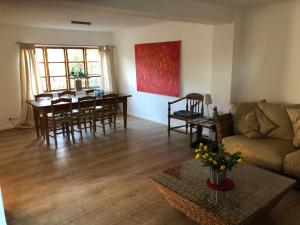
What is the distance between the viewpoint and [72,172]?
11.2 feet

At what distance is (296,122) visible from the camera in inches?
124

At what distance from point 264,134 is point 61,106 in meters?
3.48

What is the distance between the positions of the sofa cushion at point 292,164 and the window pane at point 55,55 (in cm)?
555

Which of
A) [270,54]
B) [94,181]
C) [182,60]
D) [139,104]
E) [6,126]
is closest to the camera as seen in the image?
[94,181]

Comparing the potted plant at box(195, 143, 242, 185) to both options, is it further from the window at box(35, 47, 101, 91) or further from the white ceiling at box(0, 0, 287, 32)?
the window at box(35, 47, 101, 91)

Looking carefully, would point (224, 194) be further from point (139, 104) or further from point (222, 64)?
point (139, 104)

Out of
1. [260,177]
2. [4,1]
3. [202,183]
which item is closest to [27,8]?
[4,1]

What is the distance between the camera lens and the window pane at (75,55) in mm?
6426

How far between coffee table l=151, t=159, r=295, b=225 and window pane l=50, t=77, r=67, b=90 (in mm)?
4755

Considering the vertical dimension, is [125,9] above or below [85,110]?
above

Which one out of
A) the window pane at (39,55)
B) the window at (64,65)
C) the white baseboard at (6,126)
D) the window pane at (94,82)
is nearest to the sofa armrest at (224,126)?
the window at (64,65)

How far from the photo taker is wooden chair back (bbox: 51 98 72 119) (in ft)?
14.5

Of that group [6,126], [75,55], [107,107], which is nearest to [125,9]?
[107,107]

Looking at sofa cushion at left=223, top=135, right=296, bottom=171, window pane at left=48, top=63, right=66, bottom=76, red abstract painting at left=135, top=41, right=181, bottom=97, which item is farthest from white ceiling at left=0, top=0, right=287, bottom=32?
sofa cushion at left=223, top=135, right=296, bottom=171
